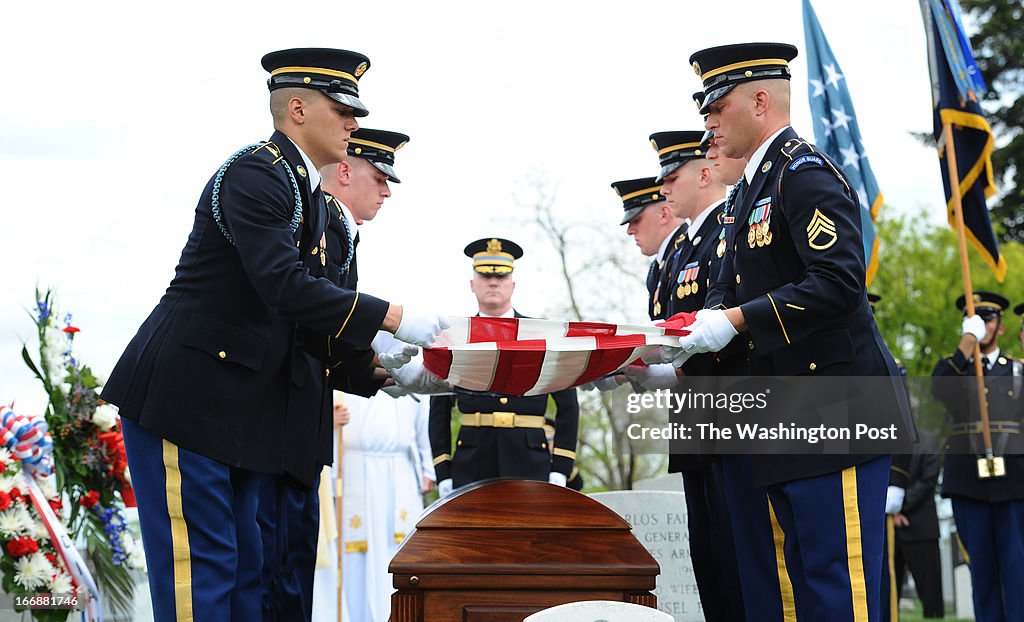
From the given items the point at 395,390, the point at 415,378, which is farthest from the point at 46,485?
the point at 415,378

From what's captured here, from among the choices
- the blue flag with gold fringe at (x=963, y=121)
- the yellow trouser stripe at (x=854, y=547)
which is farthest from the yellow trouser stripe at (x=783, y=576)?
the blue flag with gold fringe at (x=963, y=121)

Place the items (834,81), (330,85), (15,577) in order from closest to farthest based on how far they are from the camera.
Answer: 1. (330,85)
2. (15,577)
3. (834,81)

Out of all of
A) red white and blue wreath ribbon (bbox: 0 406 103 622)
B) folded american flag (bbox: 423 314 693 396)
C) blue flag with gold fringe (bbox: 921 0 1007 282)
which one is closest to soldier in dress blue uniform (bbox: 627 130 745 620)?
folded american flag (bbox: 423 314 693 396)

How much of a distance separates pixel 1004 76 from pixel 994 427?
24.6 m

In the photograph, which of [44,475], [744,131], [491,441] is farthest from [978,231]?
[44,475]

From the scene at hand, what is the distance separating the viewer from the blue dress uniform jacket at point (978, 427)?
838 cm

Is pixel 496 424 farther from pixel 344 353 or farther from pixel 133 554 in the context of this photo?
pixel 344 353

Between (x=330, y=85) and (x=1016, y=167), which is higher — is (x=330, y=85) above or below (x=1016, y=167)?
below

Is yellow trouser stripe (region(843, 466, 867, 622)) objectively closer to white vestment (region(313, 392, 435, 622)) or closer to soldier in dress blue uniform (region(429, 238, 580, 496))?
soldier in dress blue uniform (region(429, 238, 580, 496))

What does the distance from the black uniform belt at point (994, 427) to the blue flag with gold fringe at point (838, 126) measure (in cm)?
151

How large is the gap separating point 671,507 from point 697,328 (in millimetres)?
4455

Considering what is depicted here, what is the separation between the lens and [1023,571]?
8180mm

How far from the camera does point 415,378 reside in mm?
4664

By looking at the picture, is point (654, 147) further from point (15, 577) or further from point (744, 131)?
point (15, 577)
